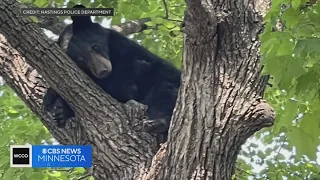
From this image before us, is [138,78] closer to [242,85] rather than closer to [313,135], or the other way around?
[242,85]

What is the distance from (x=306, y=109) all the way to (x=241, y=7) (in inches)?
22.4

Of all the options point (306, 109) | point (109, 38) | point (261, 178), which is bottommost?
point (261, 178)

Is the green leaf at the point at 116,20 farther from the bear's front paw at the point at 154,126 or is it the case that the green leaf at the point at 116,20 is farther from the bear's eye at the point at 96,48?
the bear's front paw at the point at 154,126

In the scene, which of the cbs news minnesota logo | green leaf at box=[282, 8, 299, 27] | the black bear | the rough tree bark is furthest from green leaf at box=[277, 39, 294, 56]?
the cbs news minnesota logo

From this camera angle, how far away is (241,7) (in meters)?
2.60

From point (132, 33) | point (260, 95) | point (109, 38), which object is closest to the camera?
point (260, 95)

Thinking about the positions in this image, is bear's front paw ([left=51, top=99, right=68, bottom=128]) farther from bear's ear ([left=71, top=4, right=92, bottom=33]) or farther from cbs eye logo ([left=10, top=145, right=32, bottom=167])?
bear's ear ([left=71, top=4, right=92, bottom=33])

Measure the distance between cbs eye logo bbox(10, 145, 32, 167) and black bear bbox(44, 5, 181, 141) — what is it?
0.30m

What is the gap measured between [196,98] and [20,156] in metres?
1.23

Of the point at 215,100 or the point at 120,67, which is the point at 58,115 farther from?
the point at 215,100

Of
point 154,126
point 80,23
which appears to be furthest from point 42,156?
point 80,23

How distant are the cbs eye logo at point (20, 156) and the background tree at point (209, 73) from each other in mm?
34

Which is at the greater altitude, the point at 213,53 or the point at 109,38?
the point at 109,38

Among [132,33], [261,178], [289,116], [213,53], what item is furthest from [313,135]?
[132,33]
